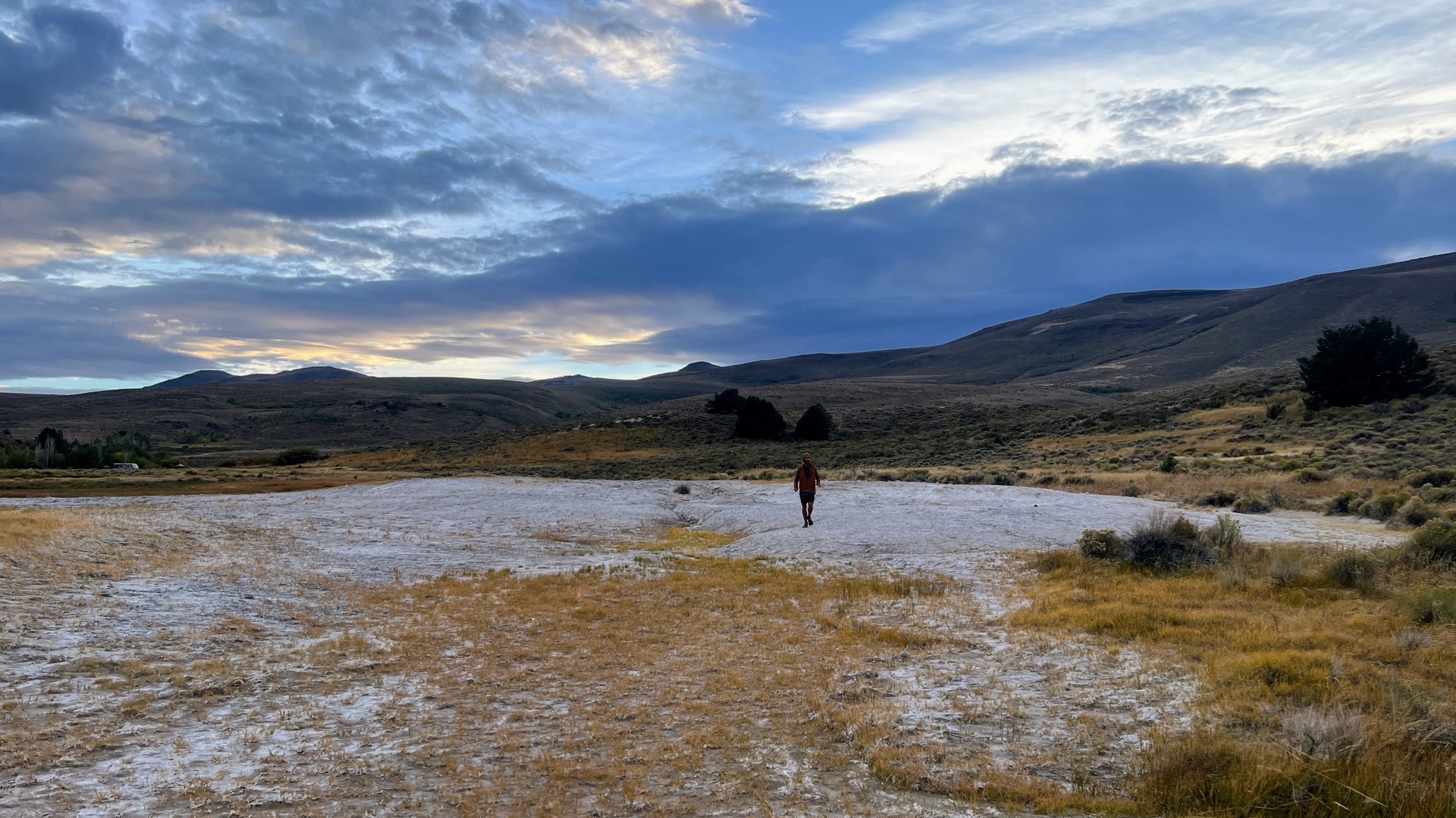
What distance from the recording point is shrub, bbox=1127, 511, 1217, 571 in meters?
14.6

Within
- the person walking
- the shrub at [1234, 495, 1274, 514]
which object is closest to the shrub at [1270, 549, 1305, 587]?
the shrub at [1234, 495, 1274, 514]

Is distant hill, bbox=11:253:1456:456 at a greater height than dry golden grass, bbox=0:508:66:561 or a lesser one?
greater

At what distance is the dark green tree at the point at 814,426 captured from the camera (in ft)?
238

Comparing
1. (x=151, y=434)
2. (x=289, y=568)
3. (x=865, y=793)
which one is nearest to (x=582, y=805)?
(x=865, y=793)

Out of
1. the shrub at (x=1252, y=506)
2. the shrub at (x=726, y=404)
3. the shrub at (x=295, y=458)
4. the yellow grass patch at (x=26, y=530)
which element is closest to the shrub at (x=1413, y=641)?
the shrub at (x=1252, y=506)

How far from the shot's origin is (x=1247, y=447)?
117 feet

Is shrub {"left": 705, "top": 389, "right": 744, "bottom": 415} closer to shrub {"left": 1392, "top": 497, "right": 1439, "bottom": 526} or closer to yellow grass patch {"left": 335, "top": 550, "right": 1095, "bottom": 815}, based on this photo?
shrub {"left": 1392, "top": 497, "right": 1439, "bottom": 526}

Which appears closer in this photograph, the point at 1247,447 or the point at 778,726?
the point at 778,726

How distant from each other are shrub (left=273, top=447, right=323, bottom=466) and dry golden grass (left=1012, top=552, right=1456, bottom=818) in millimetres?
67154

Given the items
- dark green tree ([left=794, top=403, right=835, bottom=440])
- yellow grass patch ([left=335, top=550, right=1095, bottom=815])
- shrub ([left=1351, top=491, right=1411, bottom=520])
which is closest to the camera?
yellow grass patch ([left=335, top=550, right=1095, bottom=815])

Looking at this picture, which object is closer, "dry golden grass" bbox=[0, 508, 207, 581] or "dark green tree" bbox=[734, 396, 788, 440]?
"dry golden grass" bbox=[0, 508, 207, 581]

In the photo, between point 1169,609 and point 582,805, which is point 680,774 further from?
point 1169,609

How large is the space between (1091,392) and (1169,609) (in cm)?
12929

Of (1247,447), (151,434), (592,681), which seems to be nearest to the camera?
(592,681)
